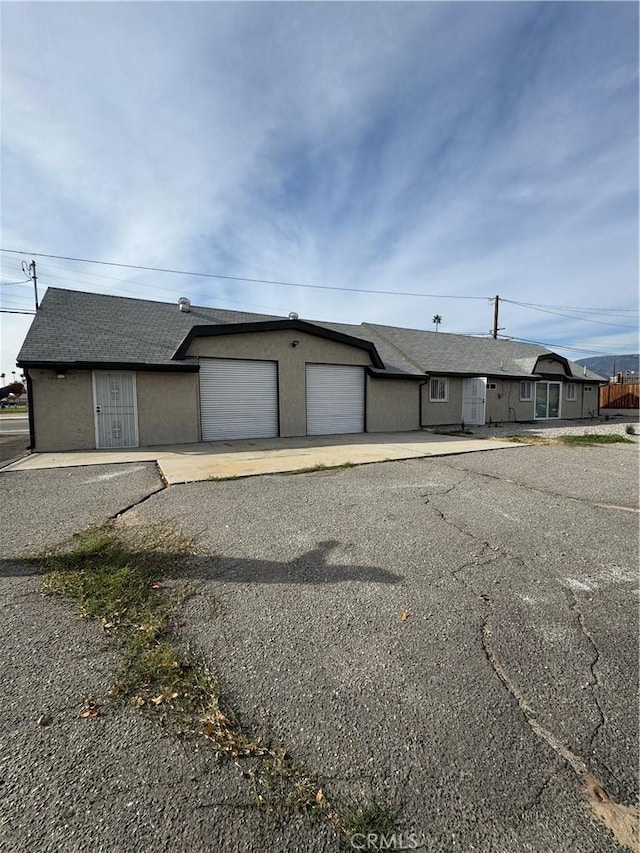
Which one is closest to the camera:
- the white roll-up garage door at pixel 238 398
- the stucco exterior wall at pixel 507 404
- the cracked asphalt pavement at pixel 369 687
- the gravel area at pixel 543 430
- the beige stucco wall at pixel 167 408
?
the cracked asphalt pavement at pixel 369 687

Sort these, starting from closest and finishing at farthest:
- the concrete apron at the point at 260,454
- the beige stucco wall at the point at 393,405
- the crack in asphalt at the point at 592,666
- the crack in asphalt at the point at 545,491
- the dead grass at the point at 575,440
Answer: the crack in asphalt at the point at 592,666 < the crack in asphalt at the point at 545,491 < the concrete apron at the point at 260,454 < the dead grass at the point at 575,440 < the beige stucco wall at the point at 393,405

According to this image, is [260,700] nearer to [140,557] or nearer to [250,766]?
[250,766]

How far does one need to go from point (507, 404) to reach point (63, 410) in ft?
60.7

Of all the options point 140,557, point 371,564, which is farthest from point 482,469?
point 140,557

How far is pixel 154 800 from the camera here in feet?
4.86

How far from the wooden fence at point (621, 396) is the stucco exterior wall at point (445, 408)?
17764mm

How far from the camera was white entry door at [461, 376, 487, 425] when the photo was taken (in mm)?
17734

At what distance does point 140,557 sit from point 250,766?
2.42 m

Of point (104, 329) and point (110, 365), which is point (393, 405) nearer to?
point (110, 365)

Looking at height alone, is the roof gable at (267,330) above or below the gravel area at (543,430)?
above

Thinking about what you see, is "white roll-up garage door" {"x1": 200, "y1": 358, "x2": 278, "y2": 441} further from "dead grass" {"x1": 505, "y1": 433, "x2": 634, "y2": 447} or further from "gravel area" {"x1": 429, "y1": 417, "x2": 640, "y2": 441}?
"dead grass" {"x1": 505, "y1": 433, "x2": 634, "y2": 447}

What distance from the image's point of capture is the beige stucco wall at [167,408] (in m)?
11.2

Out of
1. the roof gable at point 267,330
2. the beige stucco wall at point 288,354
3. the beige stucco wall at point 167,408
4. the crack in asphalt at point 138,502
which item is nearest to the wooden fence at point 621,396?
the roof gable at point 267,330

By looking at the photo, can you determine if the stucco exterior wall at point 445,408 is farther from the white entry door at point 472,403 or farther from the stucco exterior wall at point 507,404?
the stucco exterior wall at point 507,404
